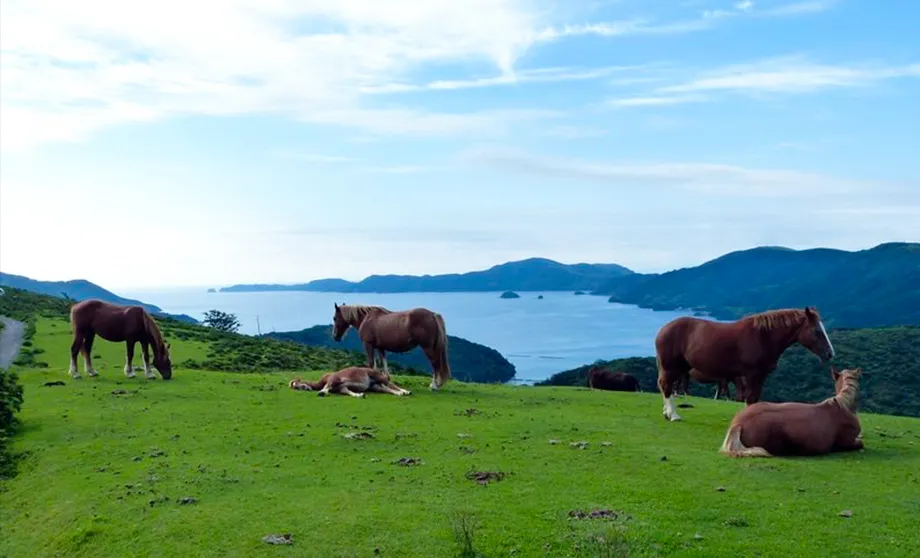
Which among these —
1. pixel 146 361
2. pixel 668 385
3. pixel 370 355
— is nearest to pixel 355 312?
pixel 370 355

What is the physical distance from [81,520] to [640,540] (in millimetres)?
6786

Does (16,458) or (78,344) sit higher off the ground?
(78,344)

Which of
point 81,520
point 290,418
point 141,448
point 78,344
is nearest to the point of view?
point 81,520

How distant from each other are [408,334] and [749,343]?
9.11 meters

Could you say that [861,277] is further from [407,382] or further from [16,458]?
[16,458]

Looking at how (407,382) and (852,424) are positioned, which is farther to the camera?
→ (407,382)

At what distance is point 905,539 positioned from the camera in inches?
281

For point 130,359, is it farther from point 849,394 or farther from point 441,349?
point 849,394

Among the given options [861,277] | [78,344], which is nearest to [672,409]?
[78,344]

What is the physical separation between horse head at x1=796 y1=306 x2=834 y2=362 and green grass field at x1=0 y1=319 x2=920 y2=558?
175 centimetres

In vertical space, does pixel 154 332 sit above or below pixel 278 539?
above

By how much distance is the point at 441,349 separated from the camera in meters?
19.3

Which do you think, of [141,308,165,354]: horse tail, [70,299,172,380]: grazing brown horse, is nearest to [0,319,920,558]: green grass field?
[70,299,172,380]: grazing brown horse

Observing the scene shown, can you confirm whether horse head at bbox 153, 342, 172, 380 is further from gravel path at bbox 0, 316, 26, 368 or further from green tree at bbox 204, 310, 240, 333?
green tree at bbox 204, 310, 240, 333
